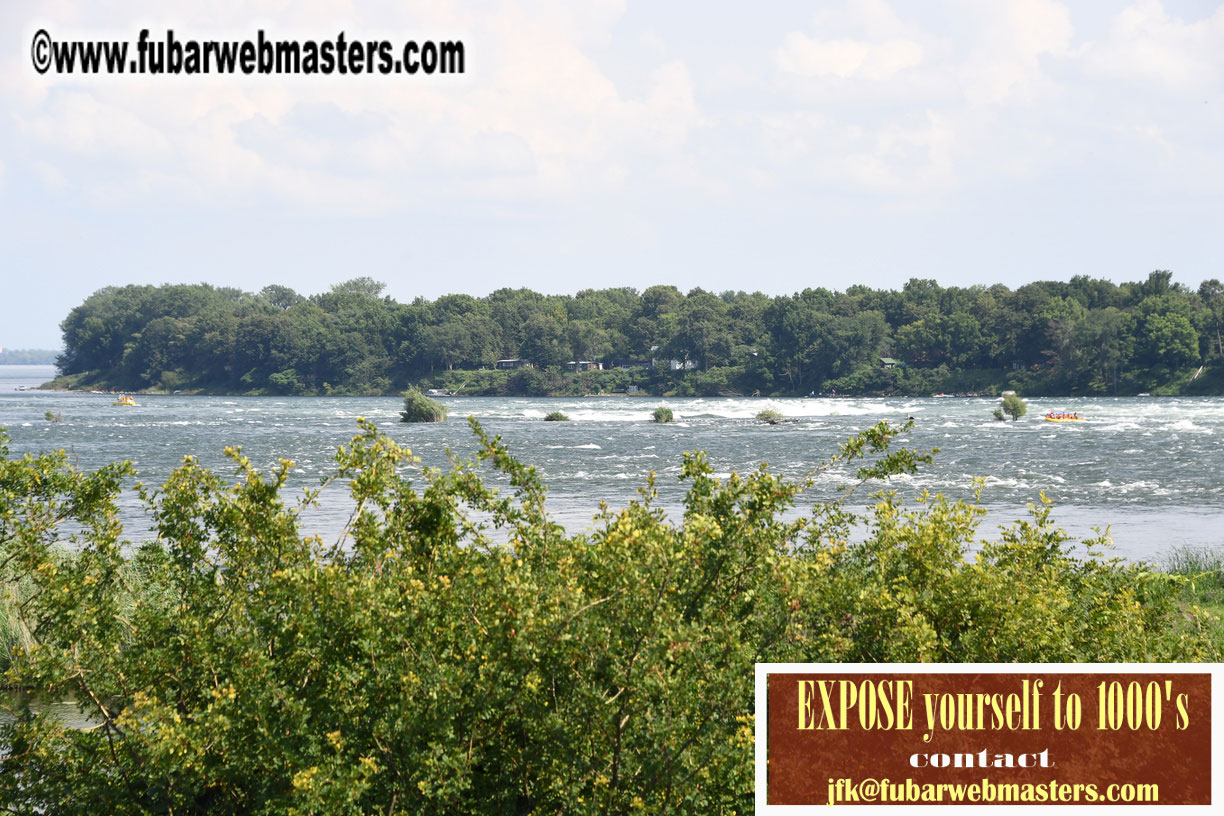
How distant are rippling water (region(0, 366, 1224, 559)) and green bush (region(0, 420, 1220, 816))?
73.8 inches

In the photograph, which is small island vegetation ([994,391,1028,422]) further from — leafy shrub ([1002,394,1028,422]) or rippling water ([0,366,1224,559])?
rippling water ([0,366,1224,559])

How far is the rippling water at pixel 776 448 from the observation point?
2688cm

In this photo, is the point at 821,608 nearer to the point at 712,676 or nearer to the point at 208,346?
the point at 712,676

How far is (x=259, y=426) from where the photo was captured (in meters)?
67.3

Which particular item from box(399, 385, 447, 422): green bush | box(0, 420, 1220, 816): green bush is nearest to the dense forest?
box(399, 385, 447, 422): green bush

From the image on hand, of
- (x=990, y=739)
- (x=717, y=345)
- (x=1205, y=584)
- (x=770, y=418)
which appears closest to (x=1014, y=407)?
(x=770, y=418)

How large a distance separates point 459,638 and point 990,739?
6.44 feet

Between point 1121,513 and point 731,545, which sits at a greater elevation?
point 731,545

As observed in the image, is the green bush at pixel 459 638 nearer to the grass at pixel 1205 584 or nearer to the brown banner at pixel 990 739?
the brown banner at pixel 990 739

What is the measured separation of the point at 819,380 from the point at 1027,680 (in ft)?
423

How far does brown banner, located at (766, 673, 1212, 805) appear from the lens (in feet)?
12.5

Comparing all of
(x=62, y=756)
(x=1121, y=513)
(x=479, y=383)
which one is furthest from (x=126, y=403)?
(x=62, y=756)

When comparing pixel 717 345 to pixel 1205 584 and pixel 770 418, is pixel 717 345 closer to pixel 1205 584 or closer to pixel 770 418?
pixel 770 418

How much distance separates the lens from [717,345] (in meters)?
139
